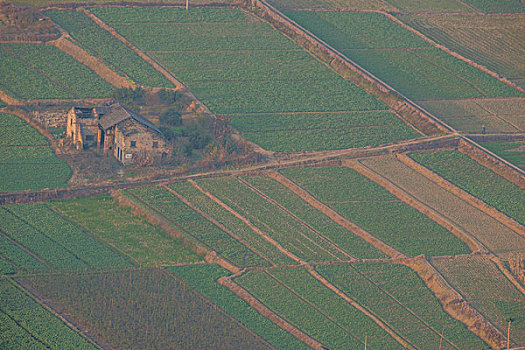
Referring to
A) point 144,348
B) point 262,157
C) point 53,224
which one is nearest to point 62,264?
point 53,224

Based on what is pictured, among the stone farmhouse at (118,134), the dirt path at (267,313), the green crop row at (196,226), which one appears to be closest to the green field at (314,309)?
the dirt path at (267,313)

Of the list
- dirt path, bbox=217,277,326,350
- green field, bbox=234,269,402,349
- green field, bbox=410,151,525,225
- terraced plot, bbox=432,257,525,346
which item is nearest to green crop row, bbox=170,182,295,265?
green field, bbox=234,269,402,349

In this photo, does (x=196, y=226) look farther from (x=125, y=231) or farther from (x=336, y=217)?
(x=336, y=217)

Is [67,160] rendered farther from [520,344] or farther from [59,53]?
[520,344]

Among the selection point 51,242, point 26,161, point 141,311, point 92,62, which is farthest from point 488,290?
point 92,62

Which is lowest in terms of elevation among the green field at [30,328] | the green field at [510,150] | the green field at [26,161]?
the green field at [30,328]

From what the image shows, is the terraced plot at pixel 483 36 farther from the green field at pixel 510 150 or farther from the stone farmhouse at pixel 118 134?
the stone farmhouse at pixel 118 134
